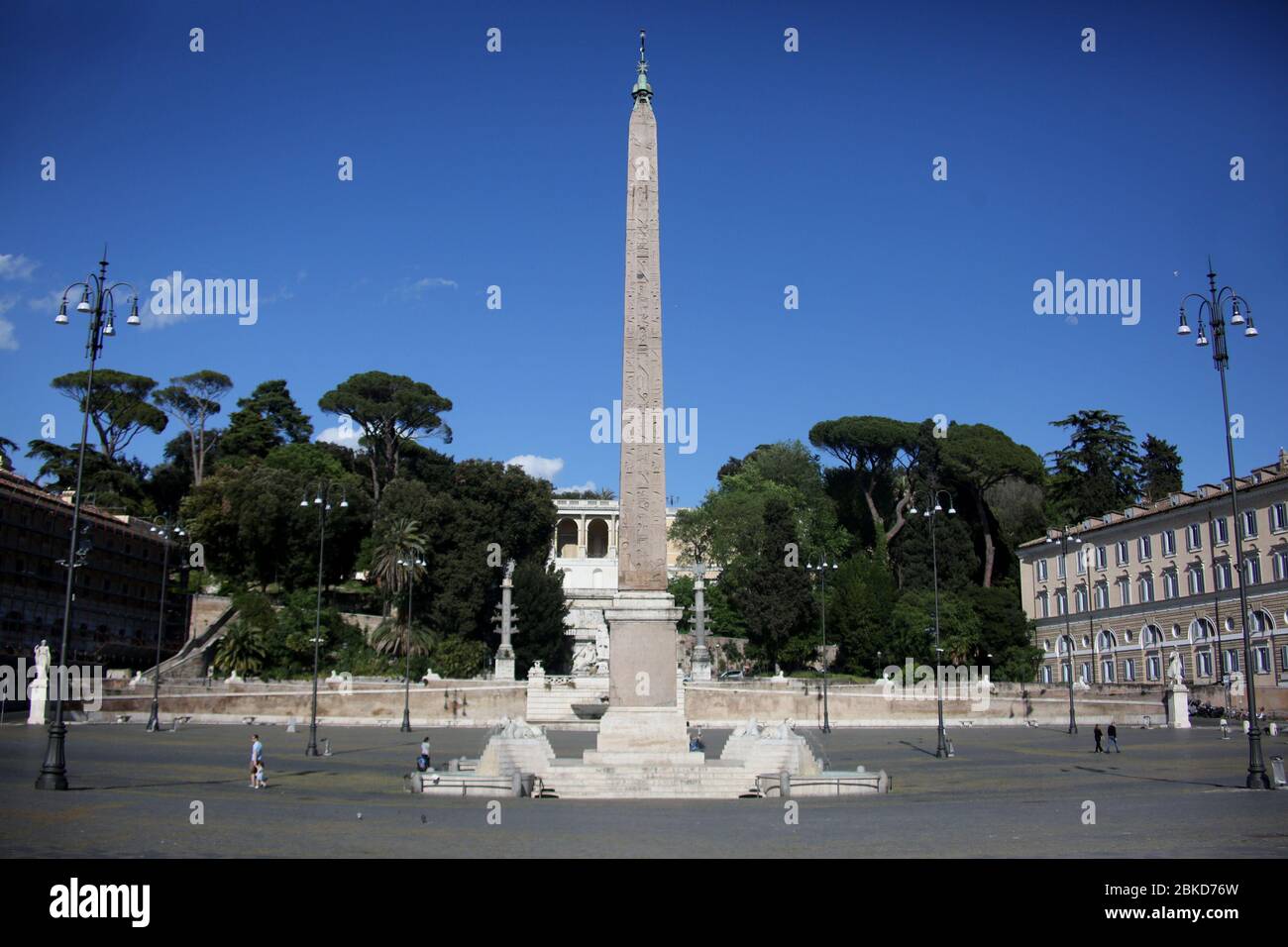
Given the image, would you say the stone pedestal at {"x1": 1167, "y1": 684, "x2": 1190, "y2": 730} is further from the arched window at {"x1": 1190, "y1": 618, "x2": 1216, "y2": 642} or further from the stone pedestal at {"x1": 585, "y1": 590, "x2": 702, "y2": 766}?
the stone pedestal at {"x1": 585, "y1": 590, "x2": 702, "y2": 766}

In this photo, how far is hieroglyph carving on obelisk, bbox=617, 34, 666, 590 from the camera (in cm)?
2123

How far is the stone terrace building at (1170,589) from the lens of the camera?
4425cm

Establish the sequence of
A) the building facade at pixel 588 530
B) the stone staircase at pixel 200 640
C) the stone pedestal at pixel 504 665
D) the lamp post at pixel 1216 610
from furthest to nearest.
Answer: the building facade at pixel 588 530
the stone pedestal at pixel 504 665
the stone staircase at pixel 200 640
the lamp post at pixel 1216 610

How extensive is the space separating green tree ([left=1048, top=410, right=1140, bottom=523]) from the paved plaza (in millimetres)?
37360

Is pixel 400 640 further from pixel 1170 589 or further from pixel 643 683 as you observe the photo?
pixel 1170 589

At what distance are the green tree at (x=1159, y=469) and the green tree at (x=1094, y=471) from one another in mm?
689

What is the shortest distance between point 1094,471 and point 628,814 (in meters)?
56.2

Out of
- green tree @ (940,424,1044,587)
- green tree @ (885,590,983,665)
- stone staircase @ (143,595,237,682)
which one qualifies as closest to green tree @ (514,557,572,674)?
A: stone staircase @ (143,595,237,682)

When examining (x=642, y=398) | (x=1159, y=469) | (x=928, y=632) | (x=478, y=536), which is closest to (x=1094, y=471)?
(x=1159, y=469)

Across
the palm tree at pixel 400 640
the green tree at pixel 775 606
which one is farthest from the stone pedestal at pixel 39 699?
the green tree at pixel 775 606

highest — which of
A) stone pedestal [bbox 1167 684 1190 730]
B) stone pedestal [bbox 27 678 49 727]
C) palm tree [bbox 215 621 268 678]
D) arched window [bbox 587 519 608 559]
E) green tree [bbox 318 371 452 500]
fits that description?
green tree [bbox 318 371 452 500]

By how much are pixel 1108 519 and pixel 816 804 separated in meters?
42.1

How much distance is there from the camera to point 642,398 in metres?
21.6

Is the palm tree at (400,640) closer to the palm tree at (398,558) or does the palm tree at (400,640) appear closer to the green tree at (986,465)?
the palm tree at (398,558)
